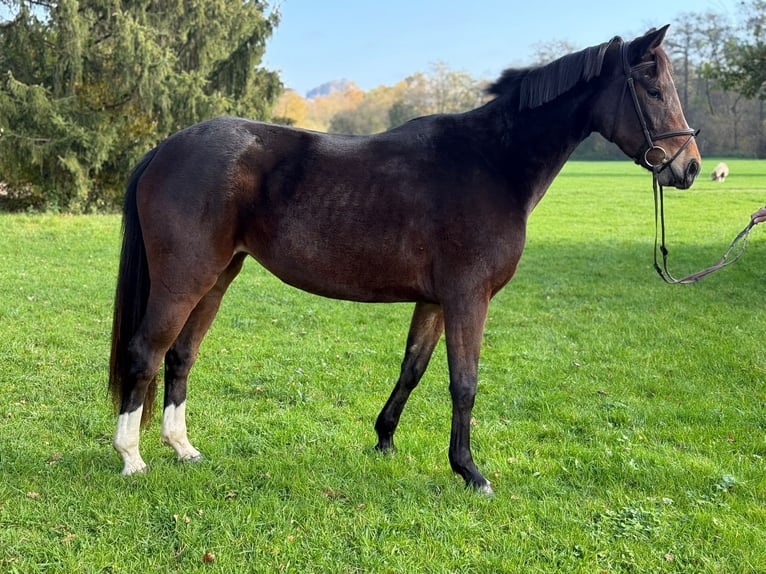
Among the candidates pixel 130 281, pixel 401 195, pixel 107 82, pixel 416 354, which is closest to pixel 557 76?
pixel 401 195

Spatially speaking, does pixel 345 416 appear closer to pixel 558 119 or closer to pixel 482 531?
pixel 482 531

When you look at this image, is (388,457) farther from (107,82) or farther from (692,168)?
(107,82)

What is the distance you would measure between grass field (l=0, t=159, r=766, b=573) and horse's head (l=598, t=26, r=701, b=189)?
1872mm

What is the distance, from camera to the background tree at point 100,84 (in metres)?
16.3

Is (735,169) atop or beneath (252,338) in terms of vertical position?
atop

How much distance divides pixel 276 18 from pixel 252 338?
1698cm

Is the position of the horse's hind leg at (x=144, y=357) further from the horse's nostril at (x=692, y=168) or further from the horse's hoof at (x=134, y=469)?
the horse's nostril at (x=692, y=168)

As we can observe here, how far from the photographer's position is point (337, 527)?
10.2 ft

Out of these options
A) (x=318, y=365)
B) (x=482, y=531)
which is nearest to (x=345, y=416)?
(x=318, y=365)

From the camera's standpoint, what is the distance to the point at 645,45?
320cm

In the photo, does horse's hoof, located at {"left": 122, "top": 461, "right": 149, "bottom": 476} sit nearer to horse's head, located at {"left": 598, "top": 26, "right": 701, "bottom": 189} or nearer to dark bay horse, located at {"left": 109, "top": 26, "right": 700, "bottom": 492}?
dark bay horse, located at {"left": 109, "top": 26, "right": 700, "bottom": 492}

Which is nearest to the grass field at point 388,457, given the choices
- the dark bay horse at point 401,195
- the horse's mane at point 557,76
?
the dark bay horse at point 401,195

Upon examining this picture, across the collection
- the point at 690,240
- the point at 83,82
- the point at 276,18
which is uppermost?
the point at 276,18

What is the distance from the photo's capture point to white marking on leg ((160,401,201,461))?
3.86 metres
